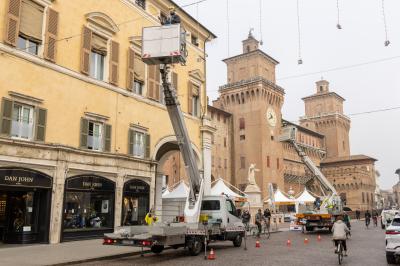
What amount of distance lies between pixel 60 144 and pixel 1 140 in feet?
9.79

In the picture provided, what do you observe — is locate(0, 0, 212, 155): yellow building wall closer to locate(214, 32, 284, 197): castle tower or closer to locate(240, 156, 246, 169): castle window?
locate(214, 32, 284, 197): castle tower

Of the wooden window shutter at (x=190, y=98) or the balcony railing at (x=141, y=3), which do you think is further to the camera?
the wooden window shutter at (x=190, y=98)

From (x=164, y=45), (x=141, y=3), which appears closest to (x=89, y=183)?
(x=164, y=45)

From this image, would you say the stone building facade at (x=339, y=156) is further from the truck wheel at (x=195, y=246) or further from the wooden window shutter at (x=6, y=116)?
the wooden window shutter at (x=6, y=116)

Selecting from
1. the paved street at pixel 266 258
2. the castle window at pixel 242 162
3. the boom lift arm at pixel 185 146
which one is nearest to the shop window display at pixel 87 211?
the paved street at pixel 266 258

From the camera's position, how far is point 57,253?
14328mm

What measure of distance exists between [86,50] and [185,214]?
9791 mm

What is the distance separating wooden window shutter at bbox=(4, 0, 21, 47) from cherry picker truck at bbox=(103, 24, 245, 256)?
228 inches

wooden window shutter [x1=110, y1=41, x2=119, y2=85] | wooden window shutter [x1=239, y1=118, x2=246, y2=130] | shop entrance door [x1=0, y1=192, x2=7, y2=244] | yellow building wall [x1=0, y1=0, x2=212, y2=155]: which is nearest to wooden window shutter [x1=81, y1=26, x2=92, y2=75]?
yellow building wall [x1=0, y1=0, x2=212, y2=155]

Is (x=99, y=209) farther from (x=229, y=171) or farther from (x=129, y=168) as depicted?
(x=229, y=171)

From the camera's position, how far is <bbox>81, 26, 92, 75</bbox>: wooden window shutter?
65.1ft

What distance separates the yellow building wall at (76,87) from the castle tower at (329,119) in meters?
81.4

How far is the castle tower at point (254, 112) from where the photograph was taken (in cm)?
6631

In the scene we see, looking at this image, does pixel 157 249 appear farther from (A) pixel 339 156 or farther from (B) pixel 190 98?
(A) pixel 339 156
